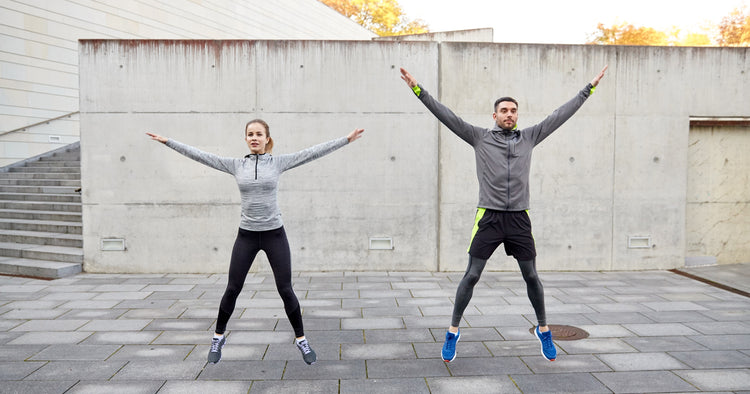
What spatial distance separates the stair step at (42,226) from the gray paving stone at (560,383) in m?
7.98

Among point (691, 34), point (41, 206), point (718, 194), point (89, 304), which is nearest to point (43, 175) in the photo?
point (41, 206)

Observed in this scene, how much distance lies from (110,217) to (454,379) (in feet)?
20.5

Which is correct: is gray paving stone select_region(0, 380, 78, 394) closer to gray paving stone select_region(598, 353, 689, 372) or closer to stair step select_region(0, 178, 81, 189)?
gray paving stone select_region(598, 353, 689, 372)

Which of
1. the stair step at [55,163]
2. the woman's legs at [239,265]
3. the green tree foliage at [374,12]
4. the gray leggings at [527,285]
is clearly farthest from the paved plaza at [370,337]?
the green tree foliage at [374,12]

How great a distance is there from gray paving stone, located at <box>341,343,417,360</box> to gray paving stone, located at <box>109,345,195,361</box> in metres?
1.39

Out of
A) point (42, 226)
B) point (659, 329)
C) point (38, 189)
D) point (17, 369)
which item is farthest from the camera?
point (38, 189)

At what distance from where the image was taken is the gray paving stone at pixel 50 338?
4461mm

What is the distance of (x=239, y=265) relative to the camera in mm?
3885

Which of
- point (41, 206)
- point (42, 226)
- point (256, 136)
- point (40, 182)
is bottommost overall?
point (42, 226)

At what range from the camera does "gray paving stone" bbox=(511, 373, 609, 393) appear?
345cm

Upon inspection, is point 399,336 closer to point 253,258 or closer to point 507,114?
point 253,258

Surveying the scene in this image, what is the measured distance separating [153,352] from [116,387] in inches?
28.0

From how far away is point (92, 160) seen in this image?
297 inches

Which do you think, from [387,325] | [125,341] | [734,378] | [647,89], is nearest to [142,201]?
[125,341]
